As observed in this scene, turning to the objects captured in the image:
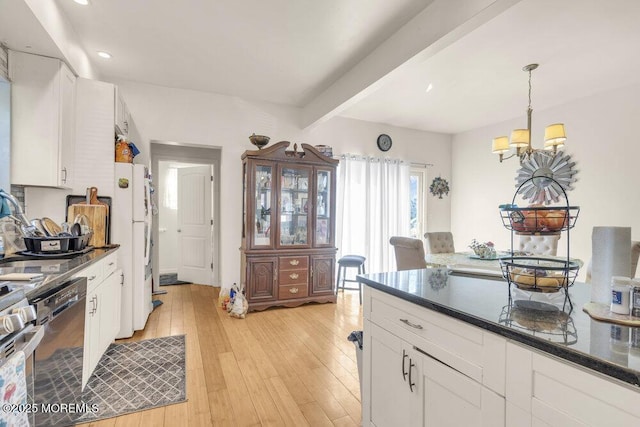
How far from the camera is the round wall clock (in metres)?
5.00

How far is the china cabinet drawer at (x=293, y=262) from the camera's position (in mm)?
3857

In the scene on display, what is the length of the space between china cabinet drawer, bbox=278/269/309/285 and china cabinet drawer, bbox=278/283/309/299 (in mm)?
48

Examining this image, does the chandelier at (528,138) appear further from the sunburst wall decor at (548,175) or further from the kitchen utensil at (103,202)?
the kitchen utensil at (103,202)

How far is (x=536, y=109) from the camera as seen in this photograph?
4.31 meters

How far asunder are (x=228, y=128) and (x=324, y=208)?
63.6 inches

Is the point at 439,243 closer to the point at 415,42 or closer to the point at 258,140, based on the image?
the point at 415,42

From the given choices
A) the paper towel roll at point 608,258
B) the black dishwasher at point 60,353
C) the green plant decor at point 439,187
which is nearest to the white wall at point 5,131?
the black dishwasher at point 60,353

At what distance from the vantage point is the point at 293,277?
3.90m

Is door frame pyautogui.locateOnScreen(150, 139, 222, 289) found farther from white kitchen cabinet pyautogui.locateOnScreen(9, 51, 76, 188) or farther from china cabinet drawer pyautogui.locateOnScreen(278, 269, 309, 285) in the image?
white kitchen cabinet pyautogui.locateOnScreen(9, 51, 76, 188)

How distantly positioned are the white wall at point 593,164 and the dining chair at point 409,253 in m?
2.45

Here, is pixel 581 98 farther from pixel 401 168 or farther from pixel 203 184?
pixel 203 184

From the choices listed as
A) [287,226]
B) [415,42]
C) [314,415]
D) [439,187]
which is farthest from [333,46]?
[439,187]

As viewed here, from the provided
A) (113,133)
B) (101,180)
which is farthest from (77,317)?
(113,133)

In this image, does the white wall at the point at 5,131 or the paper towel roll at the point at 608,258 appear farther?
the white wall at the point at 5,131
